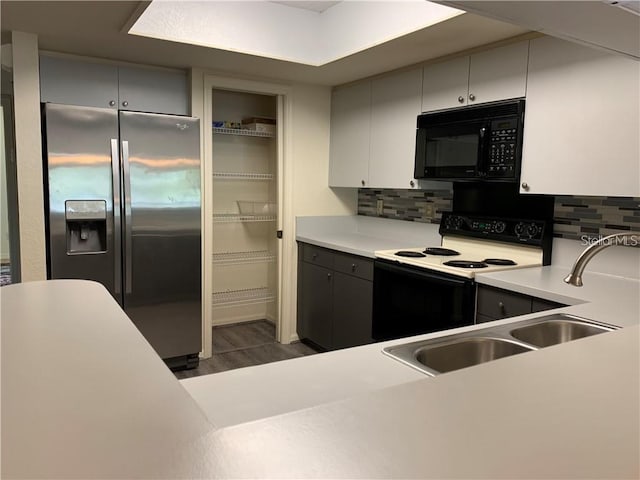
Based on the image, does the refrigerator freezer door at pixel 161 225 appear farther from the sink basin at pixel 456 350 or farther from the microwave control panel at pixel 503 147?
the sink basin at pixel 456 350

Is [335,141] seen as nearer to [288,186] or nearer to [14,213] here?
[288,186]

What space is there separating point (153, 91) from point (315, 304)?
1.87 meters

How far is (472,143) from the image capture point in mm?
2738

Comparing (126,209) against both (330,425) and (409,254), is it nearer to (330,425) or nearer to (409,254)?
(409,254)

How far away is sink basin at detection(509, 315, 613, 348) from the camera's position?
5.12 feet

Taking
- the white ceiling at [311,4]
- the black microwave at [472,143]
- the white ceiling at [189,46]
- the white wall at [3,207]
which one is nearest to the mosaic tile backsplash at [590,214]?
the black microwave at [472,143]

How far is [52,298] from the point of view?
1.40 m

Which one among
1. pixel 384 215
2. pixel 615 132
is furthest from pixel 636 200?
pixel 384 215

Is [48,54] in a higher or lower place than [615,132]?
higher

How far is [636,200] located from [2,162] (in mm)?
4457

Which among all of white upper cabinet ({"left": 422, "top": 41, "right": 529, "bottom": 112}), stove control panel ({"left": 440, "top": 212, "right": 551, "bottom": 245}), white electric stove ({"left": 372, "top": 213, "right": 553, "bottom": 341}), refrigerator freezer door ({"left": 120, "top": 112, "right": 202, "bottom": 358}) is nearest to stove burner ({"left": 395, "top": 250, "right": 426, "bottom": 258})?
white electric stove ({"left": 372, "top": 213, "right": 553, "bottom": 341})

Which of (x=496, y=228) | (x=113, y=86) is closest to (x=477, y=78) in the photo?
(x=496, y=228)

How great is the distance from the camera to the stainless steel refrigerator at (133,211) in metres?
2.82

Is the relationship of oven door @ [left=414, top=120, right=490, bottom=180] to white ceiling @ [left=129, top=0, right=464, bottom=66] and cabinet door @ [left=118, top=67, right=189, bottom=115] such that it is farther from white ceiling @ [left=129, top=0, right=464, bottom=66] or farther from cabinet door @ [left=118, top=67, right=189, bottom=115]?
cabinet door @ [left=118, top=67, right=189, bottom=115]
